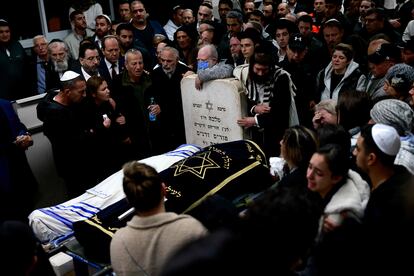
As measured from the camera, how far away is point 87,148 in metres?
4.39

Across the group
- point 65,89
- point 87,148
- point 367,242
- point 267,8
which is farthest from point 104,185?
point 267,8

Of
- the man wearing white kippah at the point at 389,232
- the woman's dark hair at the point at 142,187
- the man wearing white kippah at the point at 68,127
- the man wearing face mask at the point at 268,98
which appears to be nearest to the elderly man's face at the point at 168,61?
the man wearing face mask at the point at 268,98

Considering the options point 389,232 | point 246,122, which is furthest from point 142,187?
point 246,122

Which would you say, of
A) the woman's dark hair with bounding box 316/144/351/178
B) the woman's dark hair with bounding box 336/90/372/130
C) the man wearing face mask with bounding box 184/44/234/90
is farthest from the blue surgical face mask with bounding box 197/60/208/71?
the woman's dark hair with bounding box 316/144/351/178

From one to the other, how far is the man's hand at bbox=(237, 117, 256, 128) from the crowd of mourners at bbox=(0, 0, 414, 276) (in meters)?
0.01

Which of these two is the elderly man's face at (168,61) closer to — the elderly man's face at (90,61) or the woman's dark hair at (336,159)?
the elderly man's face at (90,61)

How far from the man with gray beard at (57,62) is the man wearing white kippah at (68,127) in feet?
3.91

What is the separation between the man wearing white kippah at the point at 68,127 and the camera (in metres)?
4.24

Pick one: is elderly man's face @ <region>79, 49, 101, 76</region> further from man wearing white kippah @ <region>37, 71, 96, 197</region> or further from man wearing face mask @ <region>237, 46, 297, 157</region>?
man wearing face mask @ <region>237, 46, 297, 157</region>

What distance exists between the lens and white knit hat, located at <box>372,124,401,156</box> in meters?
2.46

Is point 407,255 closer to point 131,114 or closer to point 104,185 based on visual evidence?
point 104,185

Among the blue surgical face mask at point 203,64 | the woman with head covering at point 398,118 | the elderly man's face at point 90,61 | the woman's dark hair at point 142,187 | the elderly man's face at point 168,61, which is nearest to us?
the woman's dark hair at point 142,187

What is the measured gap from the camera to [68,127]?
4246 mm

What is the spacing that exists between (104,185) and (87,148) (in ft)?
2.45
